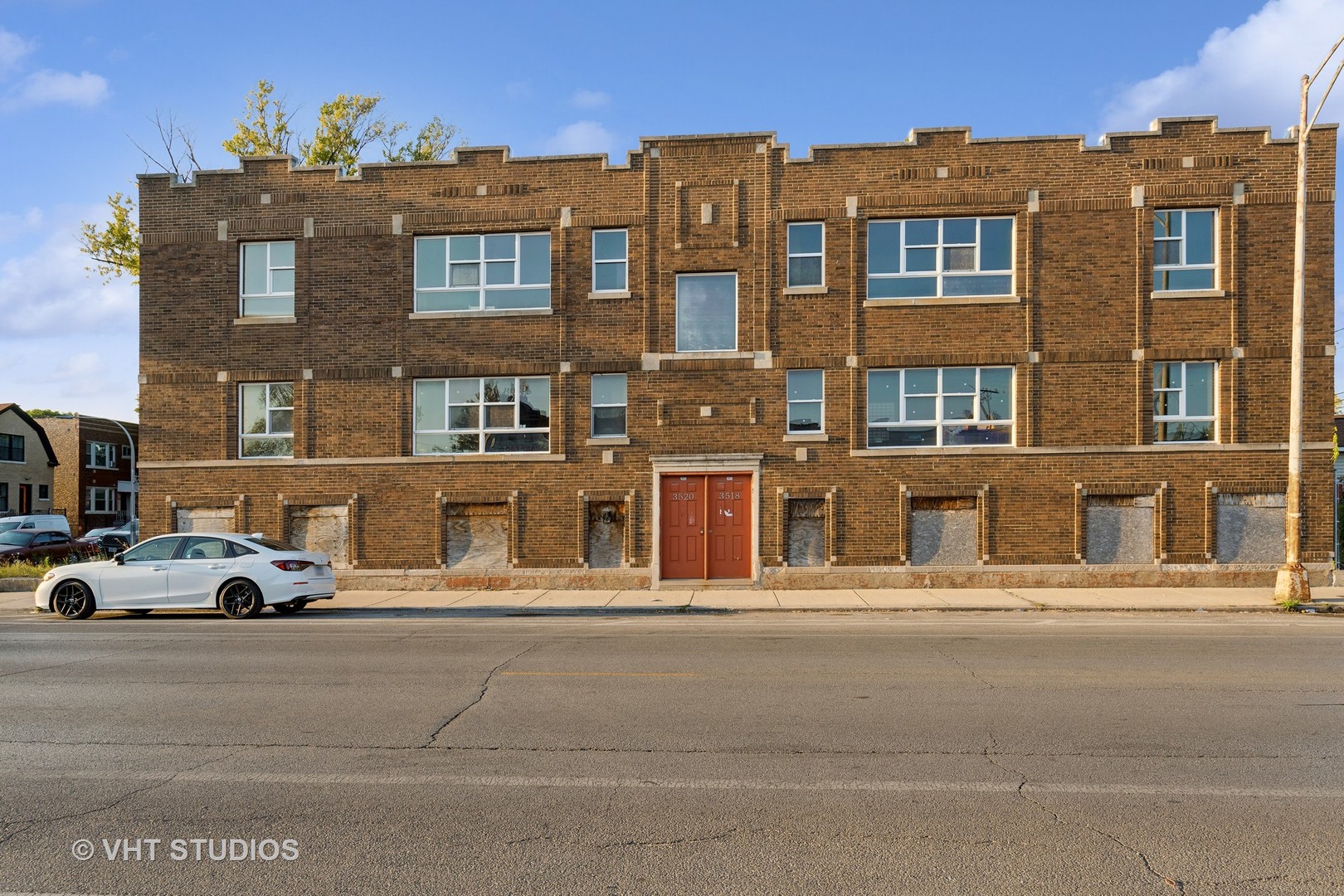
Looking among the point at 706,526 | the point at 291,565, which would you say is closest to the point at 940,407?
the point at 706,526

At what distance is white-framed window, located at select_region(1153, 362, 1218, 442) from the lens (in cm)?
2062

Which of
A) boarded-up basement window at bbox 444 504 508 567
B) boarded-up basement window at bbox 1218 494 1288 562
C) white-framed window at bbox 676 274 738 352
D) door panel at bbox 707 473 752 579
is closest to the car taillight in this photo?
boarded-up basement window at bbox 444 504 508 567

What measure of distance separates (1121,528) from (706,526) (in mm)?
8817

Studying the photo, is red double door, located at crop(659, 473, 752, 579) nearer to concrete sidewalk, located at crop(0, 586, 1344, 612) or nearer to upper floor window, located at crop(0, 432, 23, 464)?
concrete sidewalk, located at crop(0, 586, 1344, 612)

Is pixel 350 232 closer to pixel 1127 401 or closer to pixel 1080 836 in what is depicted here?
pixel 1127 401

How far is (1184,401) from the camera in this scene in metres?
20.6

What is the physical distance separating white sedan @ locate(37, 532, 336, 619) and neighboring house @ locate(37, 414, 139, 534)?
49345 millimetres

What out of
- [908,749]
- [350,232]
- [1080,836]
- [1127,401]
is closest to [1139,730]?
[908,749]

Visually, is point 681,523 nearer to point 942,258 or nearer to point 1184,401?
point 942,258

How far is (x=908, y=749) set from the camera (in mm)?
6879

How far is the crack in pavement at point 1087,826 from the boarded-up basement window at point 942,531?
14.5m

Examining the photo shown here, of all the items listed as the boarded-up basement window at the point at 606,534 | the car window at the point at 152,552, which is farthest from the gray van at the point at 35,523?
the boarded-up basement window at the point at 606,534

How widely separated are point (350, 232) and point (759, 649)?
15.1 m

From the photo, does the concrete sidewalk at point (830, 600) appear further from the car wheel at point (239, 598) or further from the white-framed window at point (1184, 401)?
the white-framed window at point (1184, 401)
